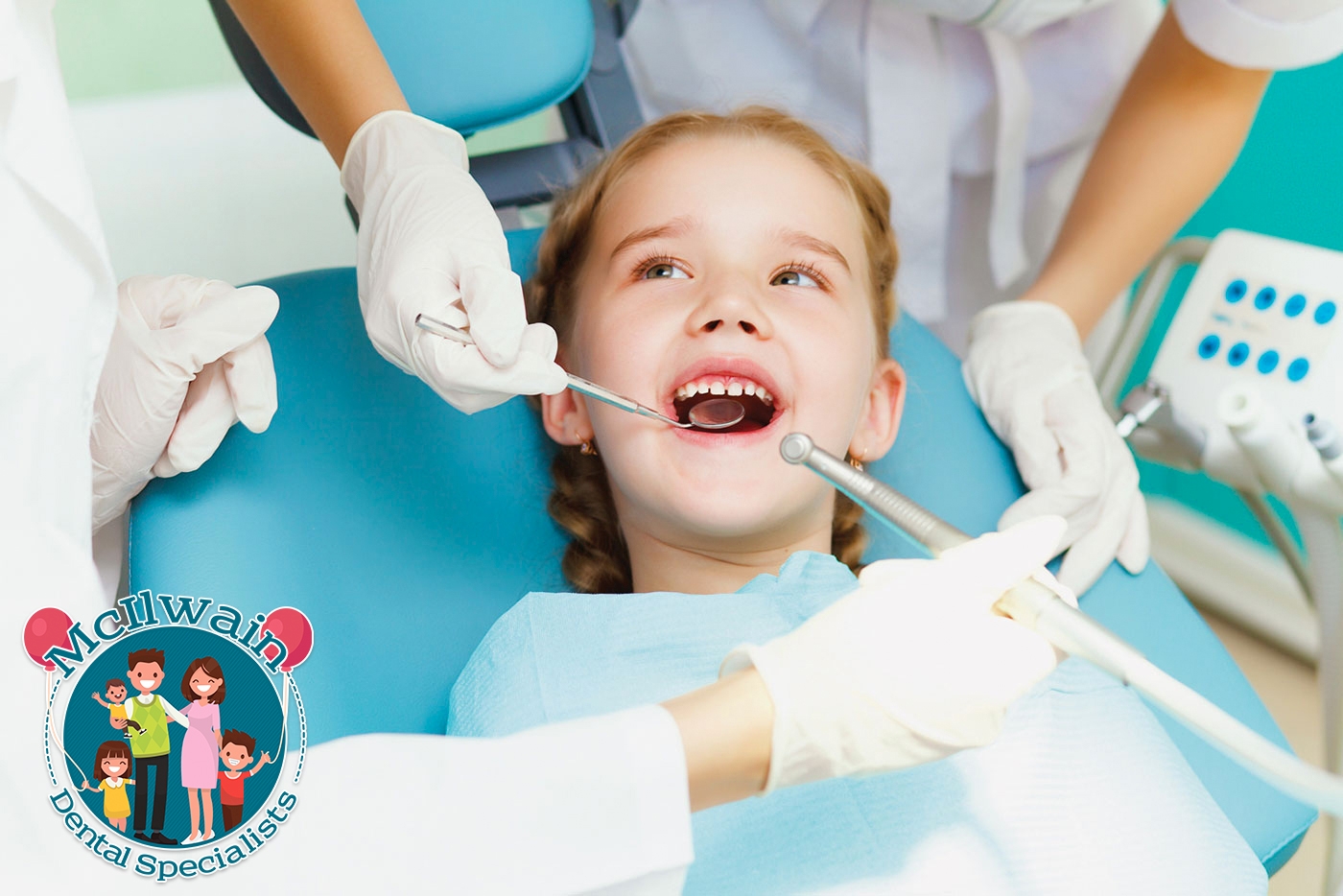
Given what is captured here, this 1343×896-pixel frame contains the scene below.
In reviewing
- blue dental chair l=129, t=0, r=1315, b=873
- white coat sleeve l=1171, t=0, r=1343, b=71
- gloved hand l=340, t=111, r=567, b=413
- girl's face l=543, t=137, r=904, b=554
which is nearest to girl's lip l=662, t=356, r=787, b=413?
girl's face l=543, t=137, r=904, b=554

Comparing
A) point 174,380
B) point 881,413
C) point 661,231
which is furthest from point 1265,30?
point 174,380

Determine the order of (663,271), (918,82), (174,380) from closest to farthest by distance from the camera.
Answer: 1. (174,380)
2. (663,271)
3. (918,82)

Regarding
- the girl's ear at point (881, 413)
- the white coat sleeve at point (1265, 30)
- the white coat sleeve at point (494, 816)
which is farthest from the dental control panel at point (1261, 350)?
the white coat sleeve at point (494, 816)

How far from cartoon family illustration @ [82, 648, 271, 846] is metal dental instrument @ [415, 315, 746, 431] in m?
0.34

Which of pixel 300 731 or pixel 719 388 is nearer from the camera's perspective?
pixel 300 731

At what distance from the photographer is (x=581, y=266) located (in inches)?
50.1

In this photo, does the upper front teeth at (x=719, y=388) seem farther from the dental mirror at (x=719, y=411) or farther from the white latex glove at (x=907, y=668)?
the white latex glove at (x=907, y=668)

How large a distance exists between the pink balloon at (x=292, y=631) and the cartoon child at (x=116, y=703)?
157 millimetres

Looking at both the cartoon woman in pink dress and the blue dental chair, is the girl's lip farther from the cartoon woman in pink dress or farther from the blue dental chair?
the cartoon woman in pink dress

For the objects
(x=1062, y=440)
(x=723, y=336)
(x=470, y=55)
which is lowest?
(x=1062, y=440)

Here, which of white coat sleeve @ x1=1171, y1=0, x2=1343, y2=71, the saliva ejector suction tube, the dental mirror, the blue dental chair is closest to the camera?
the saliva ejector suction tube

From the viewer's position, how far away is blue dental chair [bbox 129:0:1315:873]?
1.02 meters

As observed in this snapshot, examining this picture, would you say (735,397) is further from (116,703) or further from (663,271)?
(116,703)

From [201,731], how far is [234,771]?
0.14ft
